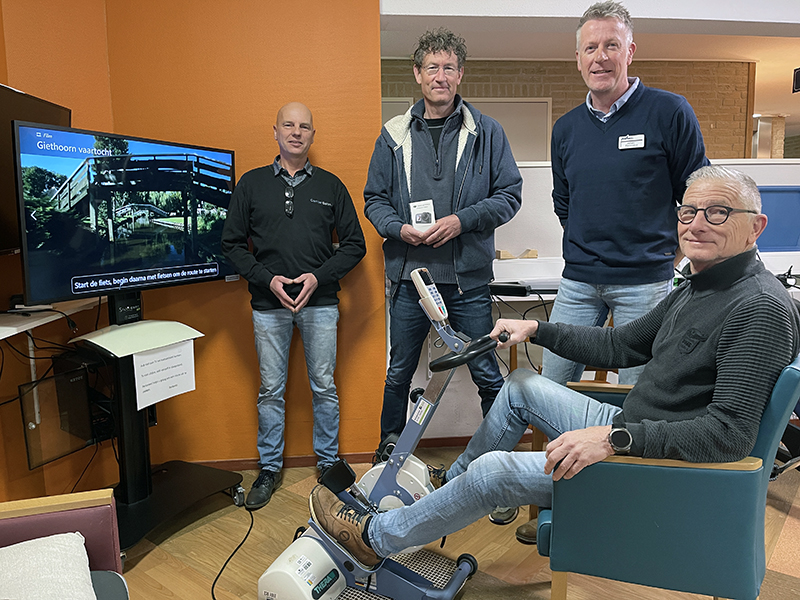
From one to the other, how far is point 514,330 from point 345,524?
0.74 meters

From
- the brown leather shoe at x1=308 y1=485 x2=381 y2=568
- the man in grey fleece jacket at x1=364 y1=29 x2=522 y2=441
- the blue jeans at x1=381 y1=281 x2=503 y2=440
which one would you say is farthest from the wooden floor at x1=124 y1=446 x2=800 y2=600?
the man in grey fleece jacket at x1=364 y1=29 x2=522 y2=441

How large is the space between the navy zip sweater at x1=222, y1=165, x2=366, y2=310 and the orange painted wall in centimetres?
20

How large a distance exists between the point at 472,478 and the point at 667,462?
0.47 metres

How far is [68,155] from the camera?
192 centimetres

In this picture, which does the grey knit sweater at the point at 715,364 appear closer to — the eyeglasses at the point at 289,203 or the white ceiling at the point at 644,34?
the eyeglasses at the point at 289,203

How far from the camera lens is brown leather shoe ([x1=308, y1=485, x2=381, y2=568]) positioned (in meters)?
1.63

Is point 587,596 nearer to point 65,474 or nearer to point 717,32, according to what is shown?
point 65,474

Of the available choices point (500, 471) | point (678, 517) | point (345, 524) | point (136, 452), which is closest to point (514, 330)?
point (500, 471)

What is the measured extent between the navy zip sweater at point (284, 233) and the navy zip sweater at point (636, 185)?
106cm

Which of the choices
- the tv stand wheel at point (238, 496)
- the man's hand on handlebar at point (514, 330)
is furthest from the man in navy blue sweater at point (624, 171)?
the tv stand wheel at point (238, 496)

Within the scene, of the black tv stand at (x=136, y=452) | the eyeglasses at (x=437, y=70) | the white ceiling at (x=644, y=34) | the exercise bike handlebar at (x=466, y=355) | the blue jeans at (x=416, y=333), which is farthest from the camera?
the white ceiling at (x=644, y=34)

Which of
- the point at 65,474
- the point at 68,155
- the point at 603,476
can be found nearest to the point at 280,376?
the point at 65,474

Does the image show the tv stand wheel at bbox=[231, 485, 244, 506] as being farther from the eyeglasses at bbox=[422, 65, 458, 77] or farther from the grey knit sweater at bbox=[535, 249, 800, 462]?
the eyeglasses at bbox=[422, 65, 458, 77]

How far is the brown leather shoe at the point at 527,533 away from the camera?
2.16 metres
